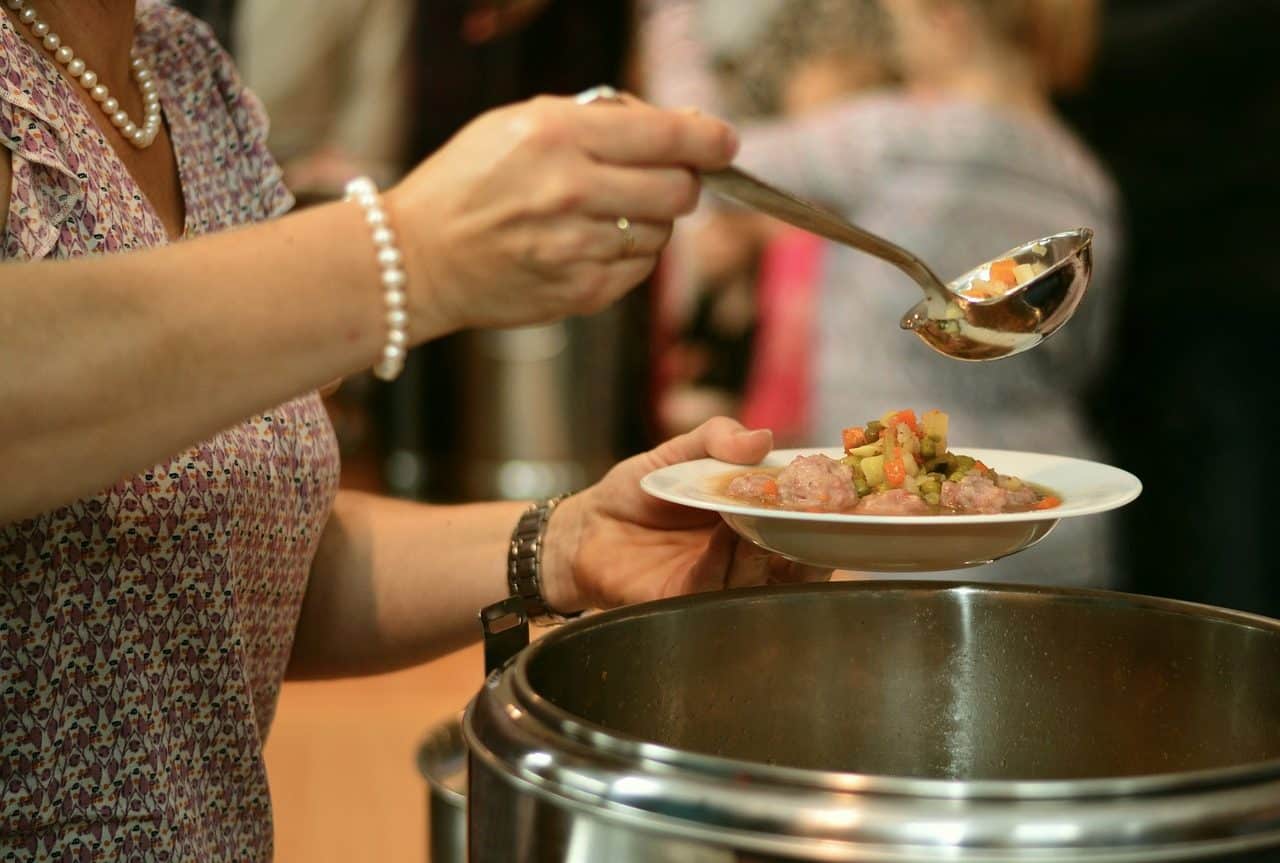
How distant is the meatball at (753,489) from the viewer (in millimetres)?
1103

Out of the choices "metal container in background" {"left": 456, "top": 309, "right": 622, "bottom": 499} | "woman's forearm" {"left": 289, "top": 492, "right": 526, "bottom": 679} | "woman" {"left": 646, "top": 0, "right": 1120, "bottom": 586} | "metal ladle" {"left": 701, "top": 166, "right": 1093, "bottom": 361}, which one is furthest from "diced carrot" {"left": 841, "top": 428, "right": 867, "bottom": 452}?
"metal container in background" {"left": 456, "top": 309, "right": 622, "bottom": 499}

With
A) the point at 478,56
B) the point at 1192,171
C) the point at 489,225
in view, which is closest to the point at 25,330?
the point at 489,225

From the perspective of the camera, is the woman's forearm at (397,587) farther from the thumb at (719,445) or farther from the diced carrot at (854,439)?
the diced carrot at (854,439)

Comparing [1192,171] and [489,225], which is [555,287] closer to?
[489,225]

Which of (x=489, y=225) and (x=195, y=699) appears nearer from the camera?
(x=489, y=225)

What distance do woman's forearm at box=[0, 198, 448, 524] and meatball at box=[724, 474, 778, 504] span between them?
37cm

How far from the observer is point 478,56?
3695mm

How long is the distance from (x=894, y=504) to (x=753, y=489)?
0.11 m

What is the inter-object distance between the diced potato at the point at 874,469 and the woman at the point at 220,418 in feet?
0.30

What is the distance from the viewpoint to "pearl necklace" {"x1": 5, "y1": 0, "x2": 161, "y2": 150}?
1084 mm

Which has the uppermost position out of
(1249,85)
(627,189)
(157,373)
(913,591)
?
(1249,85)

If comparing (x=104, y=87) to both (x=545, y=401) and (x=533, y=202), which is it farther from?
(x=545, y=401)

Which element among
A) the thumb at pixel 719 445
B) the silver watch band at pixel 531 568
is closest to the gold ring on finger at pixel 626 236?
the thumb at pixel 719 445

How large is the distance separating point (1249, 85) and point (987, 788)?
2.76 metres
